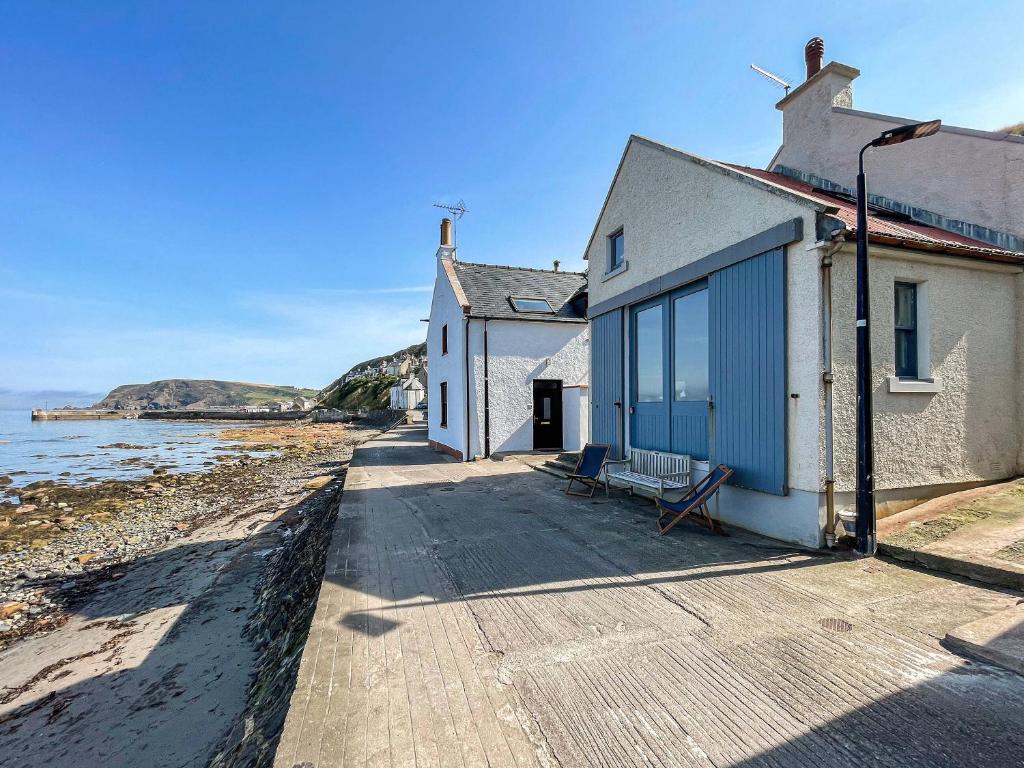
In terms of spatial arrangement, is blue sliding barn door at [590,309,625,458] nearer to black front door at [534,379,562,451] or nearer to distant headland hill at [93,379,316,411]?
black front door at [534,379,562,451]

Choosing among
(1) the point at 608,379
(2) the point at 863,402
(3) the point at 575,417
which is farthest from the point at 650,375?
(3) the point at 575,417

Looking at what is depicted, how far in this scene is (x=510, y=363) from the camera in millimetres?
15414

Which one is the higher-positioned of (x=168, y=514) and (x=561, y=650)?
(x=561, y=650)

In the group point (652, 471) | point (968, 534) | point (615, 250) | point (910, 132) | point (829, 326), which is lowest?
point (968, 534)

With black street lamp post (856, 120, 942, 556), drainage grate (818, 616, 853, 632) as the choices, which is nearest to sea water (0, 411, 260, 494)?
drainage grate (818, 616, 853, 632)

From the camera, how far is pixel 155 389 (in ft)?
552

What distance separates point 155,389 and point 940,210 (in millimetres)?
208870

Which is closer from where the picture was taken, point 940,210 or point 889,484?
point 889,484

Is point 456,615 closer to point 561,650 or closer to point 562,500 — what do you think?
point 561,650

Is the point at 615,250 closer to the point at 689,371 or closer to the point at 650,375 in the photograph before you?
the point at 650,375

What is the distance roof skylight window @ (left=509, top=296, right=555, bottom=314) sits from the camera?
16.2m

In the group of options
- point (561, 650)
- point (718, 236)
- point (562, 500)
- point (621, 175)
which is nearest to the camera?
point (561, 650)

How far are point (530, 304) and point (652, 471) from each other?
31.0ft

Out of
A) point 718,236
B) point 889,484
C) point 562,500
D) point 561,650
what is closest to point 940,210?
point 718,236
